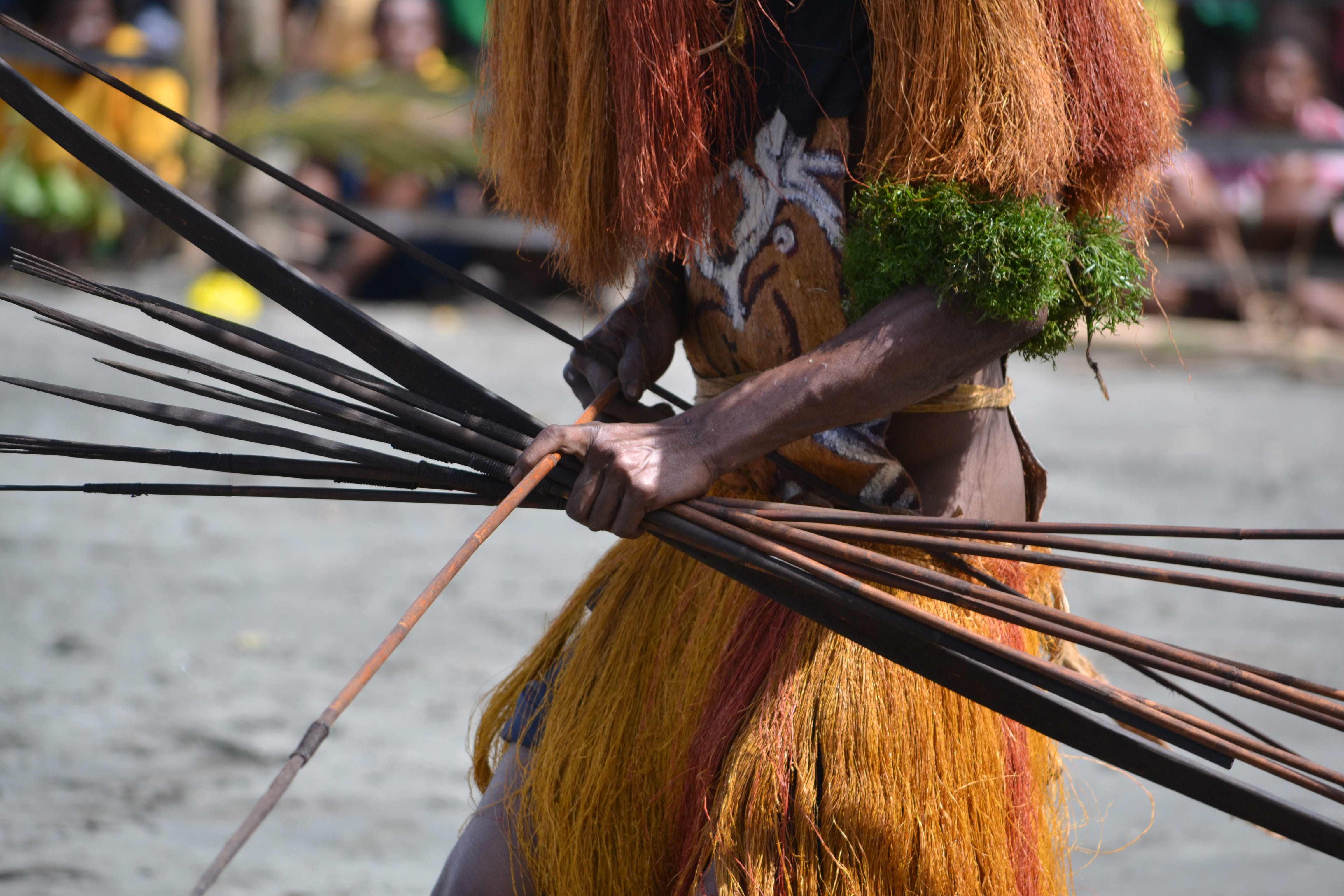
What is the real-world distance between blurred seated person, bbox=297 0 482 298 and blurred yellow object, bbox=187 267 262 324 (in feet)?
2.11

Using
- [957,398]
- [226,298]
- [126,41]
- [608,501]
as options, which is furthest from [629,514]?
[126,41]

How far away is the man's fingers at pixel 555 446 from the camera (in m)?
A: 1.29

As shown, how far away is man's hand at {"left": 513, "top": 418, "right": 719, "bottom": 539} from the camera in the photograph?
1.27 m

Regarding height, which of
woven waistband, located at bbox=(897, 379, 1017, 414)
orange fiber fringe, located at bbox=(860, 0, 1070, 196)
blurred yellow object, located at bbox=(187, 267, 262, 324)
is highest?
blurred yellow object, located at bbox=(187, 267, 262, 324)

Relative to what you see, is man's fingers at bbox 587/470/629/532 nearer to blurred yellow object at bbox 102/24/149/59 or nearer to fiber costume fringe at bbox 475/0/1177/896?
fiber costume fringe at bbox 475/0/1177/896

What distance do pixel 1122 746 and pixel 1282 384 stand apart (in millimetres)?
5833

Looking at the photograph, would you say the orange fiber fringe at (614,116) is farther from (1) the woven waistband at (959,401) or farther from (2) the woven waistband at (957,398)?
(1) the woven waistband at (959,401)

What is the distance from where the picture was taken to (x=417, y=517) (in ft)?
14.8

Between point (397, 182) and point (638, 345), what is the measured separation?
236 inches

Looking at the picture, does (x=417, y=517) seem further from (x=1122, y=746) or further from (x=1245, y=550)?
(x=1122, y=746)

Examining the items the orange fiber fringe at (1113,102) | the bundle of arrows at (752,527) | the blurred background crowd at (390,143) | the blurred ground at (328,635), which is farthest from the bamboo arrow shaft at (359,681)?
the blurred background crowd at (390,143)

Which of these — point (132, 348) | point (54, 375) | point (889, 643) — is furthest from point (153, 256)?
point (889, 643)

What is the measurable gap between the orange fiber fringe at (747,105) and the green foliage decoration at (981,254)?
0.03 m

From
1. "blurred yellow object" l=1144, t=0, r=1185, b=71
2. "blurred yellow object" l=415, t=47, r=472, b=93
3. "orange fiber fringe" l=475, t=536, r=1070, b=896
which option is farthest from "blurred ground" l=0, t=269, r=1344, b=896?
"blurred yellow object" l=1144, t=0, r=1185, b=71
